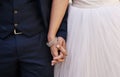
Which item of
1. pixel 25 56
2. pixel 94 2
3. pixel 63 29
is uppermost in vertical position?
pixel 94 2

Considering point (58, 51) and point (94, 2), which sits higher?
point (94, 2)

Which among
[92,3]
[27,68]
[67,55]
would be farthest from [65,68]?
[92,3]

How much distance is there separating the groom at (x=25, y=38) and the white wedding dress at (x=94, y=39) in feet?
0.30

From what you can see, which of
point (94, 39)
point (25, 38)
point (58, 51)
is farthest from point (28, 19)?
point (94, 39)

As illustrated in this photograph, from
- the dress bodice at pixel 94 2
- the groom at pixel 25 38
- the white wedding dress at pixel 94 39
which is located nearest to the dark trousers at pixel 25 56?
the groom at pixel 25 38

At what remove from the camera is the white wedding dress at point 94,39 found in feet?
3.10

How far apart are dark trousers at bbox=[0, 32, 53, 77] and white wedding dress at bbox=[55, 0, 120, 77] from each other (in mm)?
128

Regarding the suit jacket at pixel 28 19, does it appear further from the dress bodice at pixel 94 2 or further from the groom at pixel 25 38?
the dress bodice at pixel 94 2

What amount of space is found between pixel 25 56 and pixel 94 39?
34cm

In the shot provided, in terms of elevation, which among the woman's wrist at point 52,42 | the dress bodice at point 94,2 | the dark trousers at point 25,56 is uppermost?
the dress bodice at point 94,2

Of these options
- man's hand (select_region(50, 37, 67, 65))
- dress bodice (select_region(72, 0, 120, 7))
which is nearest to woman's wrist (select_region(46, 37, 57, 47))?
man's hand (select_region(50, 37, 67, 65))

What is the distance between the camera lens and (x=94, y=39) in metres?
0.95

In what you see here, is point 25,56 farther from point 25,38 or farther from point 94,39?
point 94,39

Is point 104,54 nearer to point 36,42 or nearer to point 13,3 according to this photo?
point 36,42
